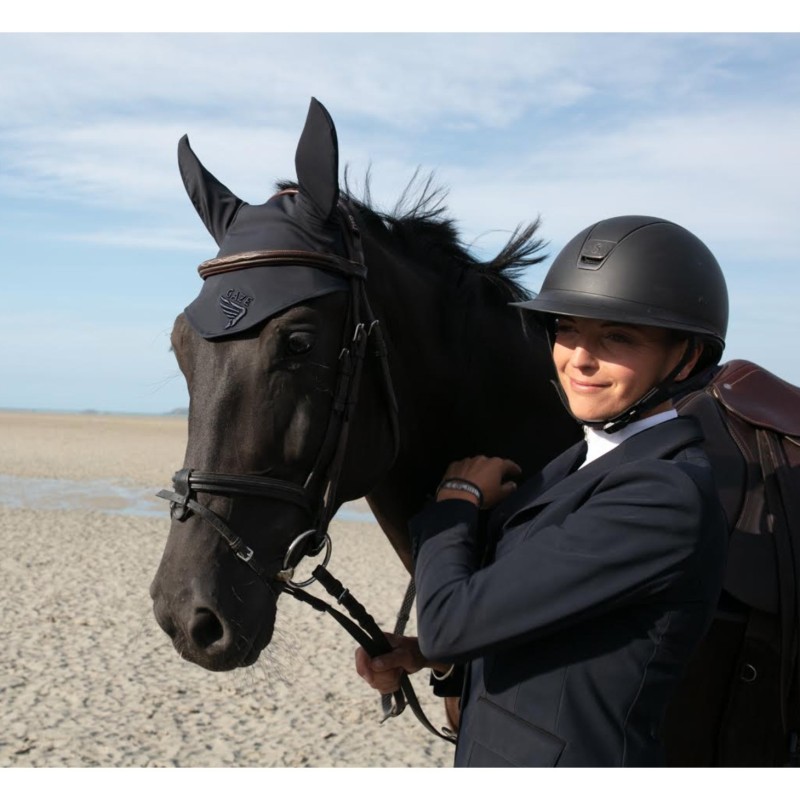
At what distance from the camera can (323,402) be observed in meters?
2.39

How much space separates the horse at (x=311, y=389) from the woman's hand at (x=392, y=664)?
35cm

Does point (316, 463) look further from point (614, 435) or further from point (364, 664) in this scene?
point (614, 435)

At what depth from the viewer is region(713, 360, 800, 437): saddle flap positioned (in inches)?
104

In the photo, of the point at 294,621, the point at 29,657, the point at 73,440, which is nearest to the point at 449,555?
the point at 29,657

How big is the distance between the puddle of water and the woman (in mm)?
18577

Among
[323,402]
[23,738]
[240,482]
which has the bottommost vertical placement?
[23,738]

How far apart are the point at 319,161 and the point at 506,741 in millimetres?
1628

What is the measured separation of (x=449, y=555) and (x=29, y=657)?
8222 millimetres

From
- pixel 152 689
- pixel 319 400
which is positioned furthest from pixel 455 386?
pixel 152 689

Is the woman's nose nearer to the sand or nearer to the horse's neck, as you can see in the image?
the horse's neck

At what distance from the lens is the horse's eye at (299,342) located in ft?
7.64

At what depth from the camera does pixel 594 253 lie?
228 centimetres

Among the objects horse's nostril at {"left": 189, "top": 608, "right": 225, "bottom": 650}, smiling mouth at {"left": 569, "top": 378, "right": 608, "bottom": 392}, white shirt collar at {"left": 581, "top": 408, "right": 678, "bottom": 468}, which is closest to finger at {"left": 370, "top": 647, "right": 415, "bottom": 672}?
horse's nostril at {"left": 189, "top": 608, "right": 225, "bottom": 650}

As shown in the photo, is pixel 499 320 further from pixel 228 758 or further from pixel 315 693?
pixel 315 693
